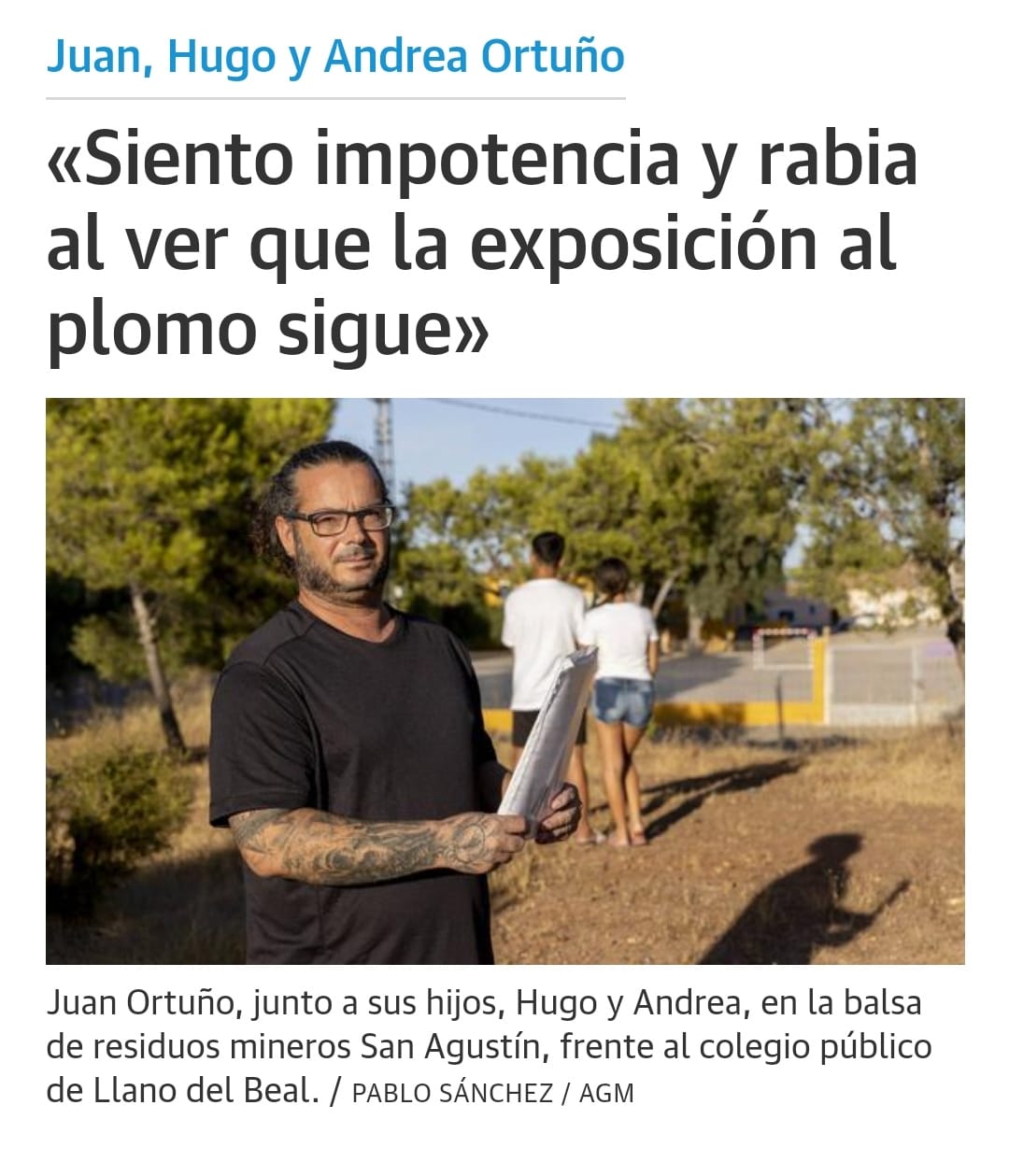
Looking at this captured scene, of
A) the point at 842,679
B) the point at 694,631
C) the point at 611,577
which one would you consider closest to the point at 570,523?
the point at 842,679

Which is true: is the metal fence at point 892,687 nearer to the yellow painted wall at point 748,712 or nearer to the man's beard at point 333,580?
the yellow painted wall at point 748,712

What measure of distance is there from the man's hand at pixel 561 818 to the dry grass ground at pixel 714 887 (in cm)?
338

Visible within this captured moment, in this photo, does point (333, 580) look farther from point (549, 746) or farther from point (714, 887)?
point (714, 887)

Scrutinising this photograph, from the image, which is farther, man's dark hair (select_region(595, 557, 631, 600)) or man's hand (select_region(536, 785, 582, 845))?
man's dark hair (select_region(595, 557, 631, 600))

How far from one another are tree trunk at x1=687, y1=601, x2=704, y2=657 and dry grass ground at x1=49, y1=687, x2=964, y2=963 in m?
35.6

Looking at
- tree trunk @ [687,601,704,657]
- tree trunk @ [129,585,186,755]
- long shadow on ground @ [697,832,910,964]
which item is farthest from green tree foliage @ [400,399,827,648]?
long shadow on ground @ [697,832,910,964]

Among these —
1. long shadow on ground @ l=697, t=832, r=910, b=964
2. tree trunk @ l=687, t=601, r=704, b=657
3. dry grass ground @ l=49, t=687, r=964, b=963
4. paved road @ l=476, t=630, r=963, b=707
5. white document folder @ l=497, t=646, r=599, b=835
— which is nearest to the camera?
white document folder @ l=497, t=646, r=599, b=835

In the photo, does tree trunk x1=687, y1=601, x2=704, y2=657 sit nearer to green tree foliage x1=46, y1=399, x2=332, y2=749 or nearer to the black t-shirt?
green tree foliage x1=46, y1=399, x2=332, y2=749

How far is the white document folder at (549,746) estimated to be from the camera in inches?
90.2

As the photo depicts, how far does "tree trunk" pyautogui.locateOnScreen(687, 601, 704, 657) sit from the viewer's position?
46438mm

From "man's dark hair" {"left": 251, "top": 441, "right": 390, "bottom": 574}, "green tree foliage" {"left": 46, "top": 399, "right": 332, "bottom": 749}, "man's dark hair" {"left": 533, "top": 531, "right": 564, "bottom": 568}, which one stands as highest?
"green tree foliage" {"left": 46, "top": 399, "right": 332, "bottom": 749}

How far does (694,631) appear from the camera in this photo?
47031 millimetres
